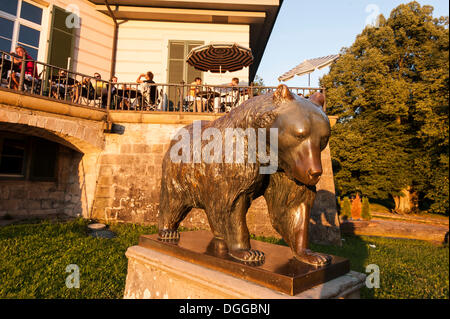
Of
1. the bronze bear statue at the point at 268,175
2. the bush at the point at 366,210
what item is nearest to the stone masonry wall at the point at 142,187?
the bush at the point at 366,210

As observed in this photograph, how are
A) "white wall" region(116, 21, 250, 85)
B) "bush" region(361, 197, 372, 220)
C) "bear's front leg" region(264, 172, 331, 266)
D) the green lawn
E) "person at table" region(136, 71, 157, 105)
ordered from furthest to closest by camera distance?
"bush" region(361, 197, 372, 220), "white wall" region(116, 21, 250, 85), "person at table" region(136, 71, 157, 105), the green lawn, "bear's front leg" region(264, 172, 331, 266)

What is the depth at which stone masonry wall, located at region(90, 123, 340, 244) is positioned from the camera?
6.93 m

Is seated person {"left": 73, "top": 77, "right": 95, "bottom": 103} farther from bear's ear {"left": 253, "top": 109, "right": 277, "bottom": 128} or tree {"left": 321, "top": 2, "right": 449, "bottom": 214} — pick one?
tree {"left": 321, "top": 2, "right": 449, "bottom": 214}

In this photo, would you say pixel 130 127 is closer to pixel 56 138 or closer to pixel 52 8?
pixel 56 138

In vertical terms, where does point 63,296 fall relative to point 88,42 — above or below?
below

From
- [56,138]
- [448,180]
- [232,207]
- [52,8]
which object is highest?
[52,8]

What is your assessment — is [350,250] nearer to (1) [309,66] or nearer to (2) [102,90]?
(1) [309,66]

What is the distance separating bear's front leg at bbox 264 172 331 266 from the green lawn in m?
1.35

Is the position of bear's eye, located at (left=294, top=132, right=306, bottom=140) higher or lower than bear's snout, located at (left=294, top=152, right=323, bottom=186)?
higher

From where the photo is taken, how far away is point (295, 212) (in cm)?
170

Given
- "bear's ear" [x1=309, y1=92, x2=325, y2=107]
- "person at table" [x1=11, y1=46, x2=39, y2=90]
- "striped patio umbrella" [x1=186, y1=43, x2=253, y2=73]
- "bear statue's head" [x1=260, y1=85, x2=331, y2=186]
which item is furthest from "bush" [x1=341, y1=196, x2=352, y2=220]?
"person at table" [x1=11, y1=46, x2=39, y2=90]

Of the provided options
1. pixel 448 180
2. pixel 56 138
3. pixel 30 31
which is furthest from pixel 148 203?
pixel 448 180

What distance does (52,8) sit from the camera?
320 inches

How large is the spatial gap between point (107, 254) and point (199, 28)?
324 inches
